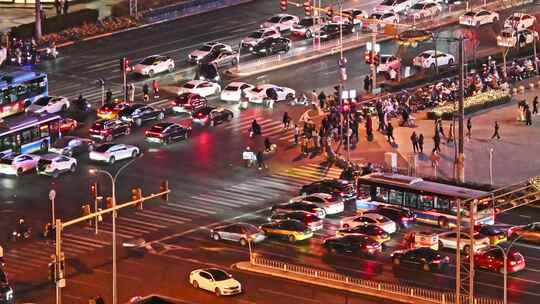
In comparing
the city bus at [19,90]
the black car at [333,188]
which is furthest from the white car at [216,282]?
the city bus at [19,90]

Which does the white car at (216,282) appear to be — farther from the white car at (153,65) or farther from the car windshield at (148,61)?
the car windshield at (148,61)

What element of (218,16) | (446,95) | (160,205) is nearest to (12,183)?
(160,205)

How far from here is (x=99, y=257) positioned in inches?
4712

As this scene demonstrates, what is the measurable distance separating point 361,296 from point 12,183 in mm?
32466

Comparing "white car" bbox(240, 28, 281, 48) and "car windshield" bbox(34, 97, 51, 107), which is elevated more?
"white car" bbox(240, 28, 281, 48)

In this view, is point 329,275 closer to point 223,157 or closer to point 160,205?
point 160,205

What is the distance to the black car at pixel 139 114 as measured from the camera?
14938 centimetres

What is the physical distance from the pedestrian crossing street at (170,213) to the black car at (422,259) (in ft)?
48.9

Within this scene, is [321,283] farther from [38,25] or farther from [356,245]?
[38,25]

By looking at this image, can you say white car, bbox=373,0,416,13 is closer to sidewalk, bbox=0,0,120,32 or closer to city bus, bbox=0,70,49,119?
sidewalk, bbox=0,0,120,32

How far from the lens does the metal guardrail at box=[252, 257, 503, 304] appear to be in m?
111

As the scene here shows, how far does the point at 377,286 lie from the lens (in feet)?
373

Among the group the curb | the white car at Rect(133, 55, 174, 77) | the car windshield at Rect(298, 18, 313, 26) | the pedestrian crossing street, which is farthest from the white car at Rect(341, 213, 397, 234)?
the car windshield at Rect(298, 18, 313, 26)

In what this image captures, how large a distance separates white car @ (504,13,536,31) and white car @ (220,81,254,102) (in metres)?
28.5
